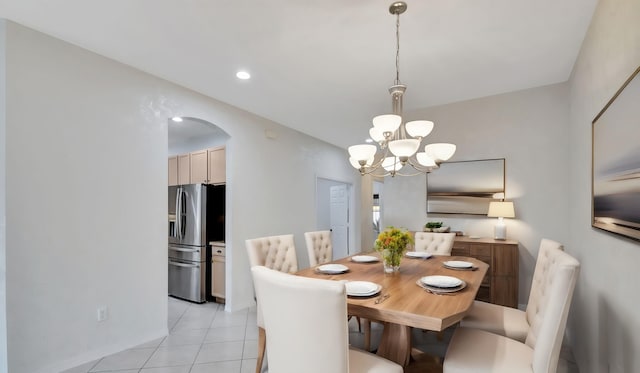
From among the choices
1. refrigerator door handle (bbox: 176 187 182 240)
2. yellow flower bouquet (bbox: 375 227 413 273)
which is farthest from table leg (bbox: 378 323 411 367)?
refrigerator door handle (bbox: 176 187 182 240)

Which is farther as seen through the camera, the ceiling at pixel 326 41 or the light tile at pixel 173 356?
the light tile at pixel 173 356

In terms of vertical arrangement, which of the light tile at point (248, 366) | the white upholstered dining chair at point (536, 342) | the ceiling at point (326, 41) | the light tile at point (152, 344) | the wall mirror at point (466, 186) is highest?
the ceiling at point (326, 41)

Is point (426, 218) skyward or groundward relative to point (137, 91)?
groundward

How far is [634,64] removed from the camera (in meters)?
1.39

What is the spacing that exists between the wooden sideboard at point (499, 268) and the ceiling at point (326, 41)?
1.78m

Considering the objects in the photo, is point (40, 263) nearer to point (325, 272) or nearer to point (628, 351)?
point (325, 272)

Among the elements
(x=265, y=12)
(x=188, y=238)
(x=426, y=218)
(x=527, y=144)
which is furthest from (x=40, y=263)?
(x=527, y=144)

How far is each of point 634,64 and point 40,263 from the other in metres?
3.77

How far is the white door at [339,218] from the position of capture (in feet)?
23.4

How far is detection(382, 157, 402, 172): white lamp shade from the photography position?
263 cm

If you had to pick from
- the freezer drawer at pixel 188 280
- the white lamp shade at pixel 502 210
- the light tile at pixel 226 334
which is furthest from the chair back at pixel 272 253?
the white lamp shade at pixel 502 210

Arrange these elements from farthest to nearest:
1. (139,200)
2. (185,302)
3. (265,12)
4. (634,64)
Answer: (185,302) < (139,200) < (265,12) < (634,64)

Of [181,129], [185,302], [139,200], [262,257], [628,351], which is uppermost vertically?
[181,129]

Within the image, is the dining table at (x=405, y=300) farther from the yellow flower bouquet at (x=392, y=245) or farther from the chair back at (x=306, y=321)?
the chair back at (x=306, y=321)
